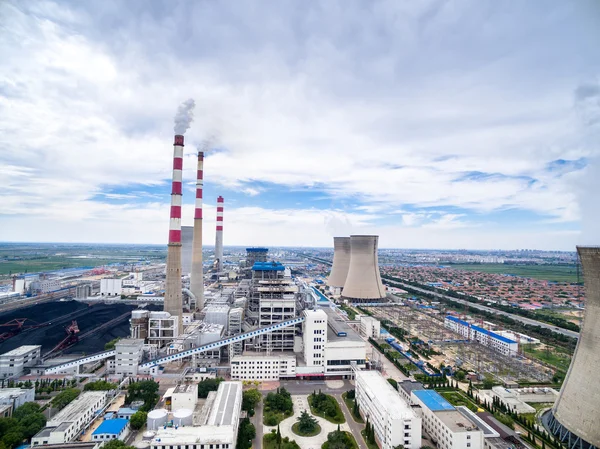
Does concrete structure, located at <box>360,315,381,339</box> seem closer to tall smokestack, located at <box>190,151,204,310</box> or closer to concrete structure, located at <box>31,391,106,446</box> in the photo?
tall smokestack, located at <box>190,151,204,310</box>

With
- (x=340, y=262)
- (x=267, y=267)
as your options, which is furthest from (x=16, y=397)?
(x=340, y=262)

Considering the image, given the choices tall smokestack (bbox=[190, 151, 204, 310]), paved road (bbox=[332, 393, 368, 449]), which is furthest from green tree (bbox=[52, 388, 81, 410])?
tall smokestack (bbox=[190, 151, 204, 310])

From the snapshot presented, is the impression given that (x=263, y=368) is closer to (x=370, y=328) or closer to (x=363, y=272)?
(x=370, y=328)

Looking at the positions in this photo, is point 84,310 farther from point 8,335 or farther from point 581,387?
point 581,387

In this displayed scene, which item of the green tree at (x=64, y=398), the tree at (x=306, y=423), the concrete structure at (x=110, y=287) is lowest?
the tree at (x=306, y=423)

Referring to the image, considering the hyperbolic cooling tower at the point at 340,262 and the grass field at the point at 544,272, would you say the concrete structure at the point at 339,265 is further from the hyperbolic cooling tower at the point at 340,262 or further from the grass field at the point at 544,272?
the grass field at the point at 544,272

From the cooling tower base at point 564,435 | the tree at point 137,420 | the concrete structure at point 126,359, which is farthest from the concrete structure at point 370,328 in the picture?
the tree at point 137,420
